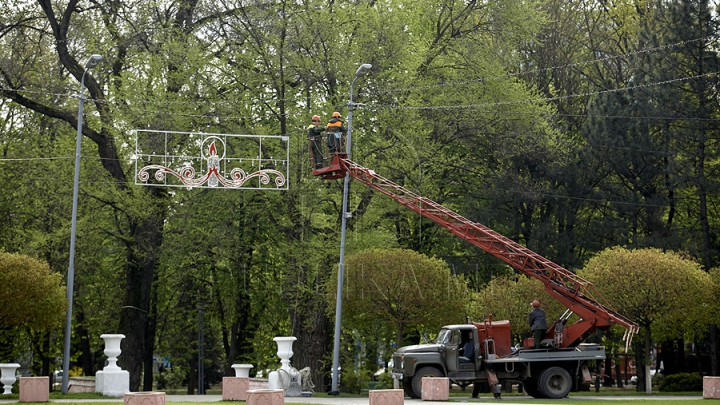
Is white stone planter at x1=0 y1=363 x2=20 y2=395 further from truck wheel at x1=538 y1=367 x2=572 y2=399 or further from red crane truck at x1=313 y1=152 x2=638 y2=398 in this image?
truck wheel at x1=538 y1=367 x2=572 y2=399

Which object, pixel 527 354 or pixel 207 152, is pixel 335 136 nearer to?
pixel 527 354

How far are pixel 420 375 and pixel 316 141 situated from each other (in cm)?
794

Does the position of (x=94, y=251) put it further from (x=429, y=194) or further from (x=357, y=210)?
(x=429, y=194)

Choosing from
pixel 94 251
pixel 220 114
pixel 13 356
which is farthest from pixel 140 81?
pixel 13 356

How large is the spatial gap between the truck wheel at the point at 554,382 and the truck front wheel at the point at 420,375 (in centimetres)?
296

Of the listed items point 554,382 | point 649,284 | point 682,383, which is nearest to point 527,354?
point 554,382

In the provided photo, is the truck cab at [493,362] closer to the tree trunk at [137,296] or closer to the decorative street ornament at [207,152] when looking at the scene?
the decorative street ornament at [207,152]

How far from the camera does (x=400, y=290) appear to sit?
35156 millimetres

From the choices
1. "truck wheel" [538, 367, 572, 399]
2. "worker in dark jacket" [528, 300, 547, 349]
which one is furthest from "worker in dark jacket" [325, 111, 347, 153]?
"truck wheel" [538, 367, 572, 399]

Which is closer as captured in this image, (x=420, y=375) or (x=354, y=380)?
(x=420, y=375)

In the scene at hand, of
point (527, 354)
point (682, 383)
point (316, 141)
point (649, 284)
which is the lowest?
point (682, 383)

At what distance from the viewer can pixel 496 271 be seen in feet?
157

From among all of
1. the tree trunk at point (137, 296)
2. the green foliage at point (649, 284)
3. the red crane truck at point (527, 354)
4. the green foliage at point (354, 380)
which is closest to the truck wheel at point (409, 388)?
the red crane truck at point (527, 354)

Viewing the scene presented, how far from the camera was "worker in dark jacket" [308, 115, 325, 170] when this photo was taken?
3139 centimetres
